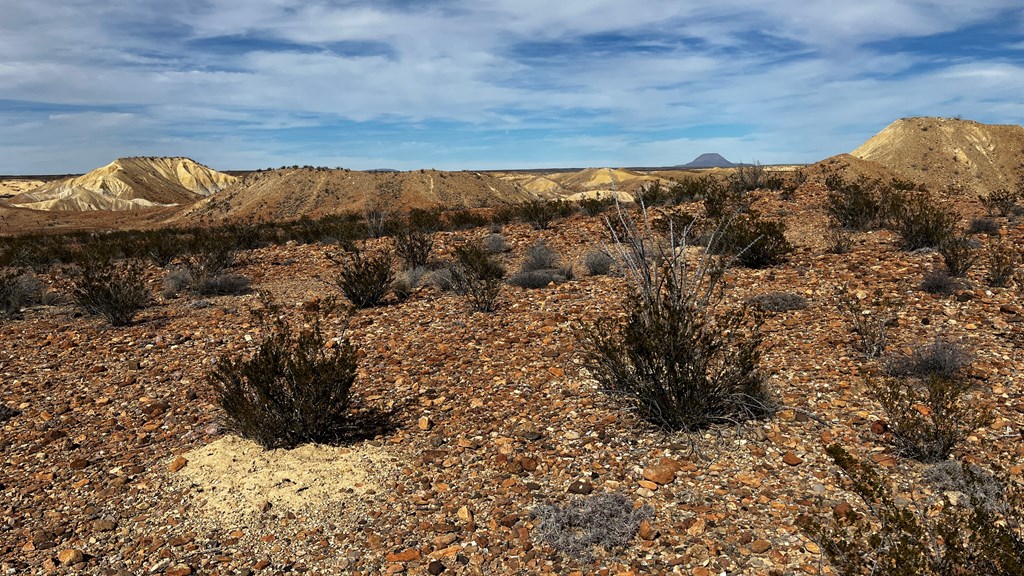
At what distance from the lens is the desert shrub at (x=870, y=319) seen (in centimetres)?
622

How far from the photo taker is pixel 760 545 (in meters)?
3.59

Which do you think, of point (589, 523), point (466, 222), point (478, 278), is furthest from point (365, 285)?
point (466, 222)

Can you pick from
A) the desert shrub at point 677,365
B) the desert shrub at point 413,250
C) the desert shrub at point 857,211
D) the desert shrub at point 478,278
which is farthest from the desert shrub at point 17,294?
the desert shrub at point 857,211

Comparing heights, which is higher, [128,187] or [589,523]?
[128,187]

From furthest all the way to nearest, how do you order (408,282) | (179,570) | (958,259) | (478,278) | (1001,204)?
(1001,204)
(408,282)
(478,278)
(958,259)
(179,570)

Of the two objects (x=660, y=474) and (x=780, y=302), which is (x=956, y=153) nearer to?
(x=780, y=302)

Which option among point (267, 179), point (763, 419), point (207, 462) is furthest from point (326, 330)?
point (267, 179)

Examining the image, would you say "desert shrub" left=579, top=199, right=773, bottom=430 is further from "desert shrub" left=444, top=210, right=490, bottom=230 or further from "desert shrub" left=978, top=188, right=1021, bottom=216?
"desert shrub" left=444, top=210, right=490, bottom=230

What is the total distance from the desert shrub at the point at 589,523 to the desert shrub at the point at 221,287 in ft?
32.3

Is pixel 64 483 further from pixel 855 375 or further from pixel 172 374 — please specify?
pixel 855 375

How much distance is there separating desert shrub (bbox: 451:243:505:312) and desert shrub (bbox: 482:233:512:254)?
2399 millimetres

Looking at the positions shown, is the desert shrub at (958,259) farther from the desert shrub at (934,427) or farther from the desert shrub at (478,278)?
the desert shrub at (478,278)

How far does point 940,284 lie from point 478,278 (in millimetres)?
7024

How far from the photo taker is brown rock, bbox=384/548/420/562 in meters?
3.81
